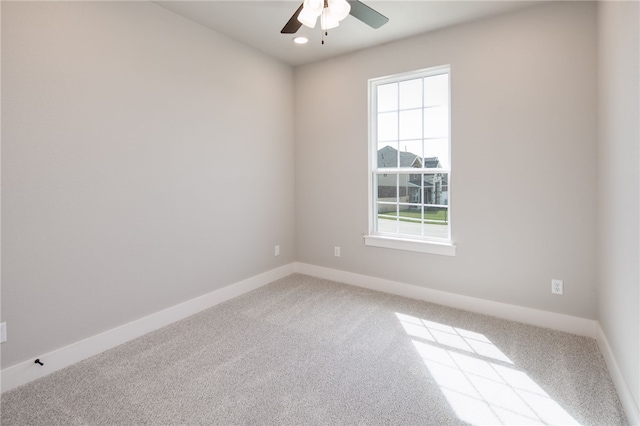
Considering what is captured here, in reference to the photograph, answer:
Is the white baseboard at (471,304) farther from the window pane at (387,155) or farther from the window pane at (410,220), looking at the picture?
the window pane at (387,155)

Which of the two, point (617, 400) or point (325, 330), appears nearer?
point (617, 400)

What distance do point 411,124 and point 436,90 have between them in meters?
0.40

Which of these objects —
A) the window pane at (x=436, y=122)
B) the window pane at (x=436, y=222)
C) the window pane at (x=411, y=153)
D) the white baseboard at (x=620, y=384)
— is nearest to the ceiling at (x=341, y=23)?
the window pane at (x=436, y=122)

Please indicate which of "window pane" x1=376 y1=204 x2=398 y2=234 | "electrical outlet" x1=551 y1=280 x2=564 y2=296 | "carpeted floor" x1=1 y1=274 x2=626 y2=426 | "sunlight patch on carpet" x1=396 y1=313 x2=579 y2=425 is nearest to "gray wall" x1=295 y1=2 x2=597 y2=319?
"electrical outlet" x1=551 y1=280 x2=564 y2=296

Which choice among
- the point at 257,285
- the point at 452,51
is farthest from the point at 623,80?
the point at 257,285

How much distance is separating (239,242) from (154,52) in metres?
1.91

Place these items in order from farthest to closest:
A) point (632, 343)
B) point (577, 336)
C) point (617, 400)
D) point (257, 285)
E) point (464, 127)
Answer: point (257, 285)
point (464, 127)
point (577, 336)
point (617, 400)
point (632, 343)

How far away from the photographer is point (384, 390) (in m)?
1.92

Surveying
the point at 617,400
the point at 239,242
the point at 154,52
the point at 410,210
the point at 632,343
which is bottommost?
the point at 617,400

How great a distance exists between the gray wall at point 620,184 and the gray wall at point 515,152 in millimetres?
146

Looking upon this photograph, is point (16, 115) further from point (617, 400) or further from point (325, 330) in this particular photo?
point (617, 400)

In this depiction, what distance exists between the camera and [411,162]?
3.47 m

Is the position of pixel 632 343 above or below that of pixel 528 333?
above

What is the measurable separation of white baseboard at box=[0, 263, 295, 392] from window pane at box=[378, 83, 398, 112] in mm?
2441
